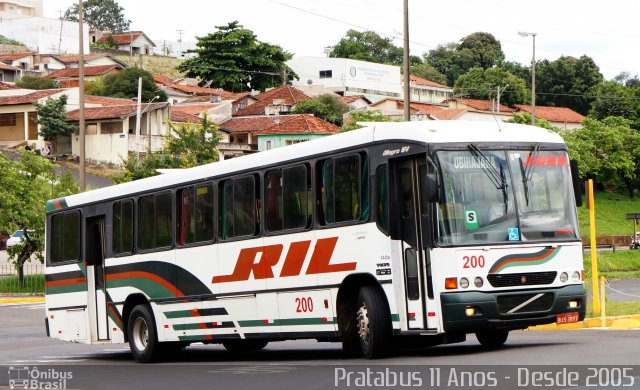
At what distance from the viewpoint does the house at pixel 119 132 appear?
281 feet

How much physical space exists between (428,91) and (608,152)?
48534 millimetres

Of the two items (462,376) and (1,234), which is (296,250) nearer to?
(462,376)

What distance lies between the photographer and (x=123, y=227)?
21.7 m

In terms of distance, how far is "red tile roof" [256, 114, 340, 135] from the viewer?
303 ft

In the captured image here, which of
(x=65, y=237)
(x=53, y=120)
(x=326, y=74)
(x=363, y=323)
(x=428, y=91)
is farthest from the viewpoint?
(x=428, y=91)

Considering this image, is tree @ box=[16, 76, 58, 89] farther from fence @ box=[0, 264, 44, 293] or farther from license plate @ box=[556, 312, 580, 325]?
license plate @ box=[556, 312, 580, 325]

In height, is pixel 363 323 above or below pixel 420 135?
below

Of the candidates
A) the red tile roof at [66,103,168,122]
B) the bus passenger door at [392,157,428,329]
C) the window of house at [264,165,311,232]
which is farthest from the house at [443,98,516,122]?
the bus passenger door at [392,157,428,329]

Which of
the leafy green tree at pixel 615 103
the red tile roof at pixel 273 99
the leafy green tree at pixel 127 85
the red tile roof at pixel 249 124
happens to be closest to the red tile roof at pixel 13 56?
the leafy green tree at pixel 127 85

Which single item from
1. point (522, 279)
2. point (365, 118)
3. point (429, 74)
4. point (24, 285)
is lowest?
point (24, 285)

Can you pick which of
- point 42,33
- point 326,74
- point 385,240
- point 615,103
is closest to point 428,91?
point 326,74

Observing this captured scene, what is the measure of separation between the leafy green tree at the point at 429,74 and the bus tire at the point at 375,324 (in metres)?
144

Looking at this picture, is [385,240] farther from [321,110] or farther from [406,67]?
[321,110]

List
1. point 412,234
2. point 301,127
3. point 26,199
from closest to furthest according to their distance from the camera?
point 412,234, point 26,199, point 301,127
